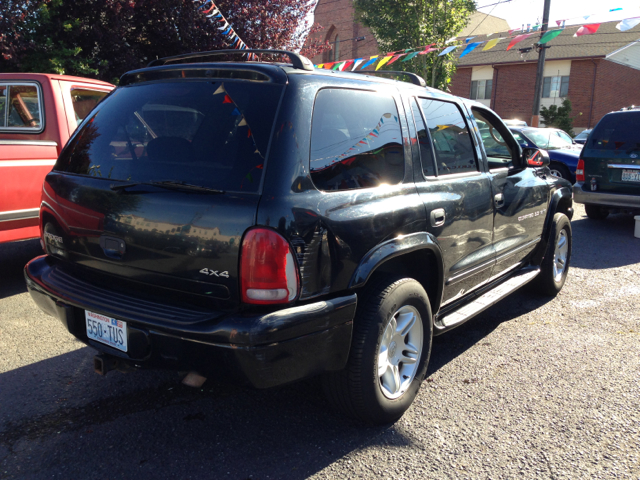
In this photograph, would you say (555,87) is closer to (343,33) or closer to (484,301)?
(343,33)

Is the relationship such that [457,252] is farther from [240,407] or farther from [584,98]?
[584,98]

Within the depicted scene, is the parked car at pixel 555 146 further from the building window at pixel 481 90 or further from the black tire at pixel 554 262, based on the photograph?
the building window at pixel 481 90

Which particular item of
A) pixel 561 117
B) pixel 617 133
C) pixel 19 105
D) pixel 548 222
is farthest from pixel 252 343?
pixel 561 117

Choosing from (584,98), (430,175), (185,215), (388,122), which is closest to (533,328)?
(430,175)

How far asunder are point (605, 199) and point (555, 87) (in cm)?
3160

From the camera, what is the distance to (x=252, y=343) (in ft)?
7.24

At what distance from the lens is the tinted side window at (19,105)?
5359 millimetres

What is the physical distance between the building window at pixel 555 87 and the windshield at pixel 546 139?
81.9 ft

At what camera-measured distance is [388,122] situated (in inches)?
118

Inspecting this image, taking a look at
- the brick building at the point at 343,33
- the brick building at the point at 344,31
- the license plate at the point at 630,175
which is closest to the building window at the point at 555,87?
the brick building at the point at 344,31

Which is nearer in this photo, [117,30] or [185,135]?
[185,135]

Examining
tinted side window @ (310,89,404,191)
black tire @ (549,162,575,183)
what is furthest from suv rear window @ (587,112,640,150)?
tinted side window @ (310,89,404,191)

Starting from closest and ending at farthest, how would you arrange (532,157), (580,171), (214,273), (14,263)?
(214,273) → (532,157) → (14,263) → (580,171)

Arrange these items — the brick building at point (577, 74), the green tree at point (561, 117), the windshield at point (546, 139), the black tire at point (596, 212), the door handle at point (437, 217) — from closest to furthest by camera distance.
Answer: the door handle at point (437, 217) → the black tire at point (596, 212) → the windshield at point (546, 139) → the green tree at point (561, 117) → the brick building at point (577, 74)
